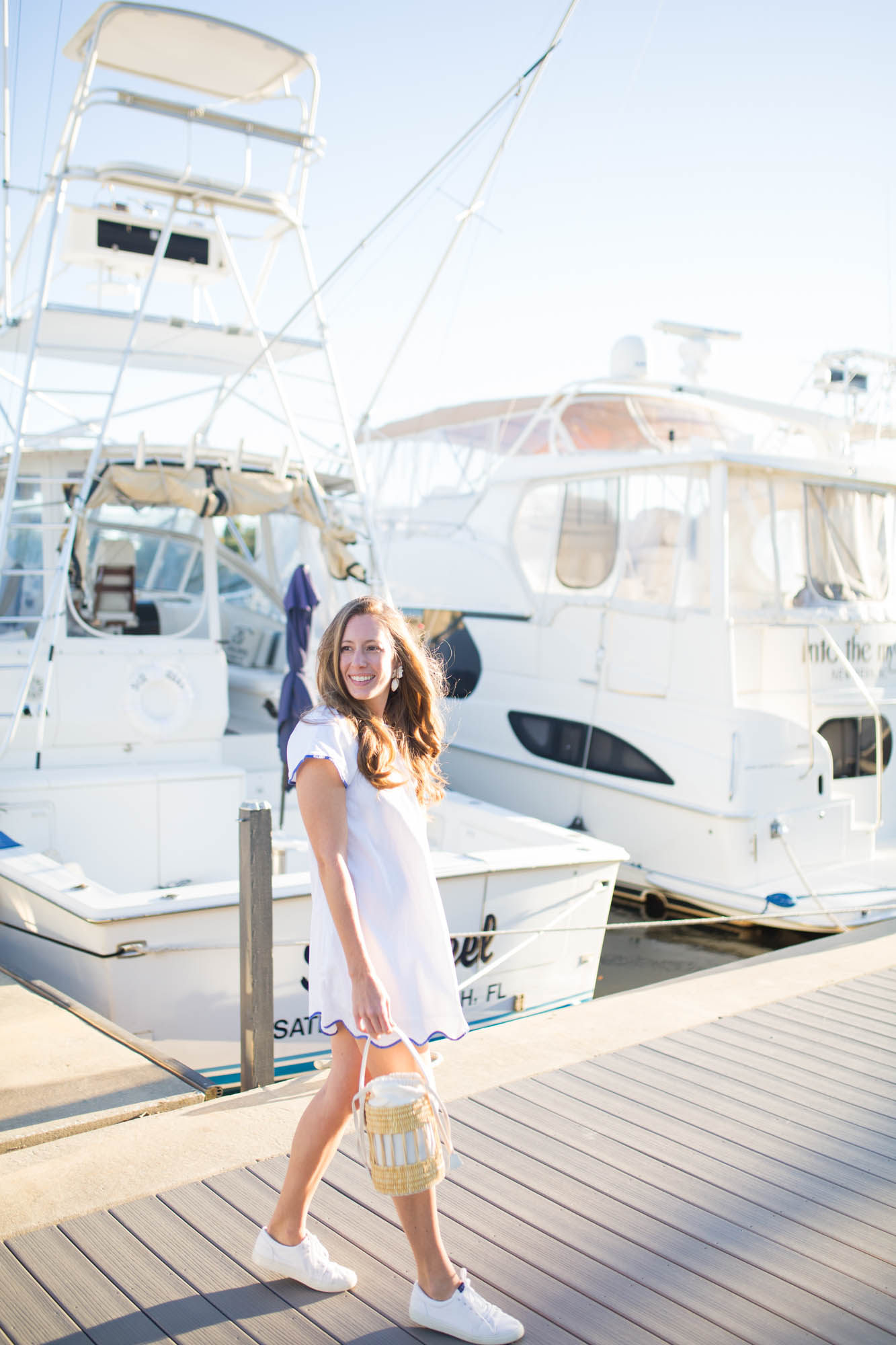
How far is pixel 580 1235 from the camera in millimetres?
2756

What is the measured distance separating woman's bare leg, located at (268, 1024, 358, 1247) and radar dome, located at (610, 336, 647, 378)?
1062cm

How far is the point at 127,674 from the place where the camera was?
22.6 feet

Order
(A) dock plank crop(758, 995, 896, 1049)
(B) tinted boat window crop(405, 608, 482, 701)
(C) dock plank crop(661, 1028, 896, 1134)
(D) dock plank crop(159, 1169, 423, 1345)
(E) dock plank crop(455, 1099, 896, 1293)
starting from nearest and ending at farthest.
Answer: (D) dock plank crop(159, 1169, 423, 1345), (E) dock plank crop(455, 1099, 896, 1293), (C) dock plank crop(661, 1028, 896, 1134), (A) dock plank crop(758, 995, 896, 1049), (B) tinted boat window crop(405, 608, 482, 701)

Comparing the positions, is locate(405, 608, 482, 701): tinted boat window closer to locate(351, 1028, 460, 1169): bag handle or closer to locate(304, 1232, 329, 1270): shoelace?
locate(304, 1232, 329, 1270): shoelace

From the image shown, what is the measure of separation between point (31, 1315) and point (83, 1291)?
0.13 meters

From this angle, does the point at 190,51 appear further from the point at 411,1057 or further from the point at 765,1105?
the point at 765,1105

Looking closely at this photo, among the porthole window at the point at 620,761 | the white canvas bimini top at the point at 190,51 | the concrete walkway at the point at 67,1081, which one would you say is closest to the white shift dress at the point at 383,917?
the concrete walkway at the point at 67,1081

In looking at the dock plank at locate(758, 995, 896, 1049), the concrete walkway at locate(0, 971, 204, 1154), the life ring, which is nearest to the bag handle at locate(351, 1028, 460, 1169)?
the concrete walkway at locate(0, 971, 204, 1154)

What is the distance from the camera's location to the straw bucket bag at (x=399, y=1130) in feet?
6.97

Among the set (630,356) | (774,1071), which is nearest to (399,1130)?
(774,1071)

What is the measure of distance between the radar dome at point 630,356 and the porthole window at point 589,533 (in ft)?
9.29

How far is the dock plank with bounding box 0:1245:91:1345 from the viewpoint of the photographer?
2.26 m

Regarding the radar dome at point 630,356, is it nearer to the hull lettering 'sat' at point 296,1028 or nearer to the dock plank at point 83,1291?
the hull lettering 'sat' at point 296,1028

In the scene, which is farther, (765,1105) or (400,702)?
(765,1105)
